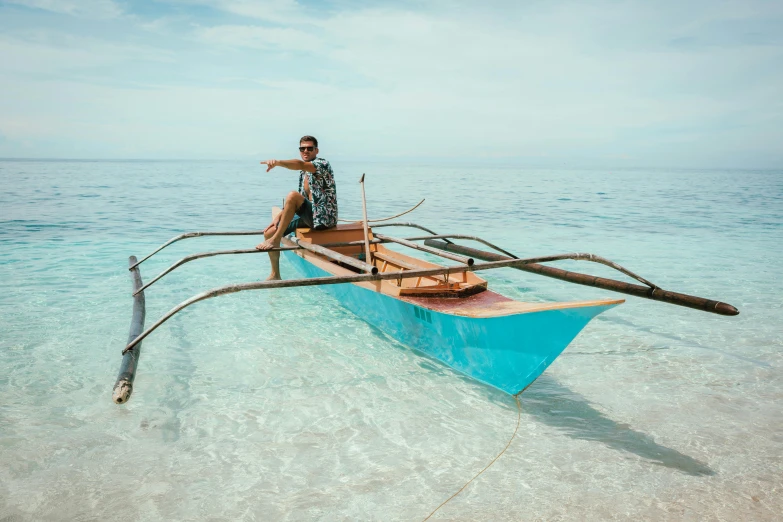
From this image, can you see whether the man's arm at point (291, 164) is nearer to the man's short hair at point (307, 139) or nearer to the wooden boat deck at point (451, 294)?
the man's short hair at point (307, 139)

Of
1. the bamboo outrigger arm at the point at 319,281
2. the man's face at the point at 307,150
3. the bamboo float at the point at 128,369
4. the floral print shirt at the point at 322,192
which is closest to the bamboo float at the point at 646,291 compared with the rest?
the bamboo outrigger arm at the point at 319,281

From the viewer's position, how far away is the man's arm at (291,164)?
5.08 m

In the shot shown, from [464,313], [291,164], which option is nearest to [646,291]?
[464,313]

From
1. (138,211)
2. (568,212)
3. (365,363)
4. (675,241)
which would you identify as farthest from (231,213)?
(365,363)

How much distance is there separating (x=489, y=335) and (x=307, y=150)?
3477mm

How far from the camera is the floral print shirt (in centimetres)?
628

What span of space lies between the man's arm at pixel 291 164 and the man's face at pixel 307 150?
0.51 feet

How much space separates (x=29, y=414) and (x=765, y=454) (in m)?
5.01

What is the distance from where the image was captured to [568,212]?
19.2 meters

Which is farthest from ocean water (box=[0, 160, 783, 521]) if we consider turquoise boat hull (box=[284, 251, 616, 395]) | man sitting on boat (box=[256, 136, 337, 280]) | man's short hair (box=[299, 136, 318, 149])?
man's short hair (box=[299, 136, 318, 149])

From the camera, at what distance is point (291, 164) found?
18.4 feet

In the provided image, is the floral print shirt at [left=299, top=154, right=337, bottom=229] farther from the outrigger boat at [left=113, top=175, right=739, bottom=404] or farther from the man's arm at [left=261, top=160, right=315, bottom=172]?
the outrigger boat at [left=113, top=175, right=739, bottom=404]

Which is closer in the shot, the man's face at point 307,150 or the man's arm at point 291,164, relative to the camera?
the man's arm at point 291,164

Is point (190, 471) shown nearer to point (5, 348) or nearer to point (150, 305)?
point (5, 348)
